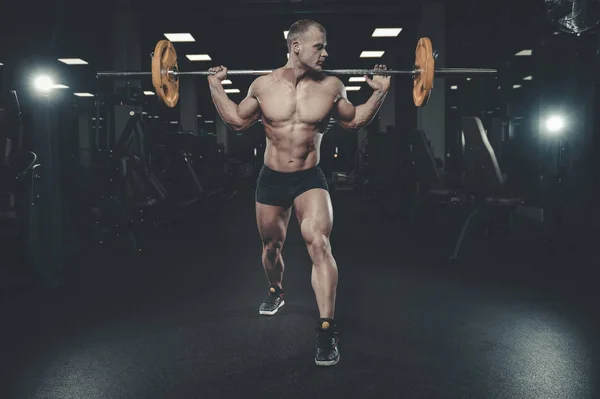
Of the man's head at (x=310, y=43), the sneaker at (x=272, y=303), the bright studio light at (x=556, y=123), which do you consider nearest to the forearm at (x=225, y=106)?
the man's head at (x=310, y=43)

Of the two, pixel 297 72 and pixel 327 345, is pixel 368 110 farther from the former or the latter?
pixel 327 345

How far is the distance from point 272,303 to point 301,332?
314 mm

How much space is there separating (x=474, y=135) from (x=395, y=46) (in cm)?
730

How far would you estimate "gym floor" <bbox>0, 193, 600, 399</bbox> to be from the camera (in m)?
1.71

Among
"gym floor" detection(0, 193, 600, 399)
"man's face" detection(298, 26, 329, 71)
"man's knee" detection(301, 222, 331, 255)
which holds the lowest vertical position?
"gym floor" detection(0, 193, 600, 399)

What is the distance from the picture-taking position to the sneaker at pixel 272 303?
251 cm

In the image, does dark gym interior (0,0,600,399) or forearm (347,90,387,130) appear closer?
dark gym interior (0,0,600,399)

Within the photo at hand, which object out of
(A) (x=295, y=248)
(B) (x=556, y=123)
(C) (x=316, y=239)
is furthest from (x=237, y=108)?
(B) (x=556, y=123)

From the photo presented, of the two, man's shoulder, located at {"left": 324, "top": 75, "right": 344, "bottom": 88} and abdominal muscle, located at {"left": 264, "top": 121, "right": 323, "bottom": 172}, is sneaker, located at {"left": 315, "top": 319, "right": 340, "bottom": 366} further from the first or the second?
man's shoulder, located at {"left": 324, "top": 75, "right": 344, "bottom": 88}

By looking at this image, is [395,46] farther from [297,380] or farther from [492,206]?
[297,380]

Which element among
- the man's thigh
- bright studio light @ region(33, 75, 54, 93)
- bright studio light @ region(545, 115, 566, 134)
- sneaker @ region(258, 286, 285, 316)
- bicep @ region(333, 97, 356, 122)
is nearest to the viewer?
bicep @ region(333, 97, 356, 122)

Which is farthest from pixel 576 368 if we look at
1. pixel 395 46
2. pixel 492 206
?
pixel 395 46

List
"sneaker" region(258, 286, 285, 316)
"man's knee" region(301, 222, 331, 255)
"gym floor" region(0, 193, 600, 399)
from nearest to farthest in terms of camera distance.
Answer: "gym floor" region(0, 193, 600, 399) < "man's knee" region(301, 222, 331, 255) < "sneaker" region(258, 286, 285, 316)

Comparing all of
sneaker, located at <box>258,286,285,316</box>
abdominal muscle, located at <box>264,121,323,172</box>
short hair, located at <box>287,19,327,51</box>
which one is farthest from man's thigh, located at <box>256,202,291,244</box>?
short hair, located at <box>287,19,327,51</box>
